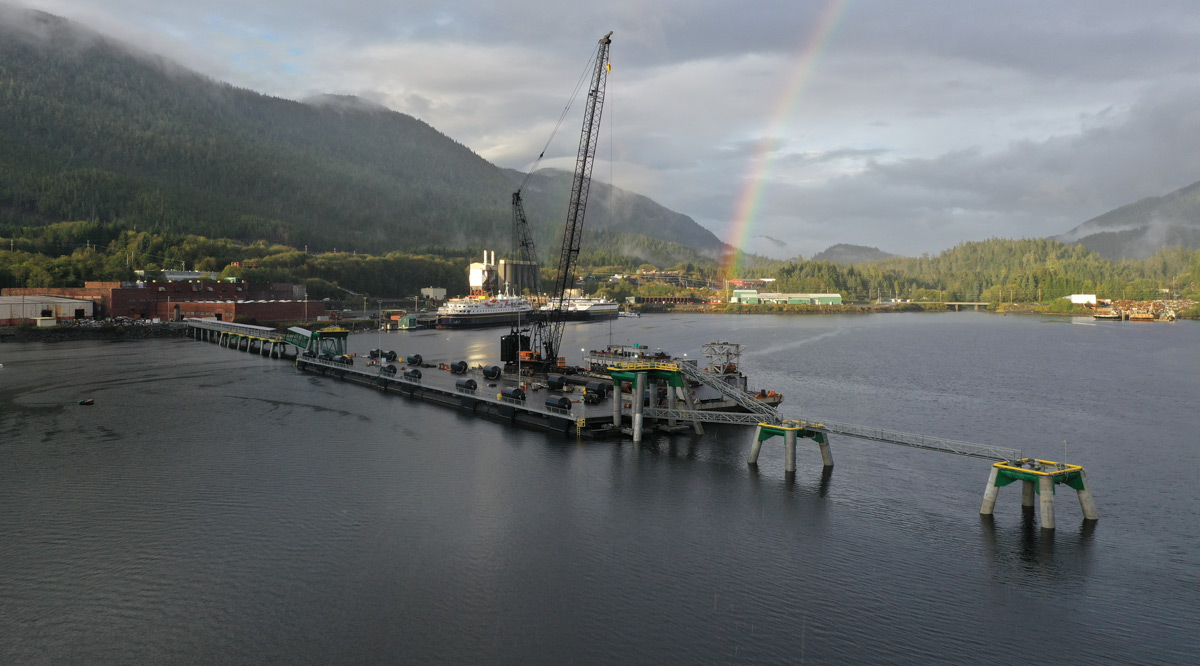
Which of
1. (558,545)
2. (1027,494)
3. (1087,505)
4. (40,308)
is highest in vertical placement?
(40,308)

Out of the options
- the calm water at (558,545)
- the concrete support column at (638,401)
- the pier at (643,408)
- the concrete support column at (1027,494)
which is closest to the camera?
the calm water at (558,545)

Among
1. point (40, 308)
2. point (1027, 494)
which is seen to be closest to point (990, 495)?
point (1027, 494)

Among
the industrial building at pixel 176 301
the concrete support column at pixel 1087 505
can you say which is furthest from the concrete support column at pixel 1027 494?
the industrial building at pixel 176 301

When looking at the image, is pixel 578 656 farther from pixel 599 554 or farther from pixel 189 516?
pixel 189 516

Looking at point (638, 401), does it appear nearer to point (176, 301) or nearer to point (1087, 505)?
point (1087, 505)

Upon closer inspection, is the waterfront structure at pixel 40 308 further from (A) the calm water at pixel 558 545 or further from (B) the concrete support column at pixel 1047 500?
(B) the concrete support column at pixel 1047 500

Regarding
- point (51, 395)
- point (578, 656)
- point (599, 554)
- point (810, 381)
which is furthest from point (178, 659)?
point (810, 381)
